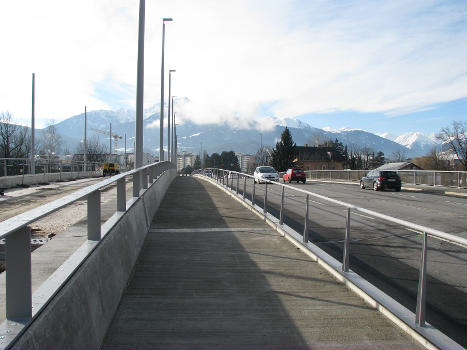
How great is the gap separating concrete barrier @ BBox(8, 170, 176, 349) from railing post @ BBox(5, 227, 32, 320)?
0.12 meters


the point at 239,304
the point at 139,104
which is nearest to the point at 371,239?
the point at 239,304

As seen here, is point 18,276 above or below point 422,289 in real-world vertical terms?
above

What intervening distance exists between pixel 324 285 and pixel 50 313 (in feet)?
13.1

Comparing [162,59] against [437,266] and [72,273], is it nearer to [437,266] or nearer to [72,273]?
[437,266]

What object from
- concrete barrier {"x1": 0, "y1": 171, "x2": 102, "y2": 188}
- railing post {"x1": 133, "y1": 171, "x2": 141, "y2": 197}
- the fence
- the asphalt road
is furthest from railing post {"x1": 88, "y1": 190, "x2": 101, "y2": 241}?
concrete barrier {"x1": 0, "y1": 171, "x2": 102, "y2": 188}

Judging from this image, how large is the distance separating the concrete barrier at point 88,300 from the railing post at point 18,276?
120 mm

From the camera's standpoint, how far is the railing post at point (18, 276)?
2.80 m

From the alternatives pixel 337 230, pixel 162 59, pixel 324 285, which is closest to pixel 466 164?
pixel 162 59

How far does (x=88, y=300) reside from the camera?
3.95m

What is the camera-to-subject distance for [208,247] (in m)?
8.51

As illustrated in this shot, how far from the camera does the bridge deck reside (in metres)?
4.38

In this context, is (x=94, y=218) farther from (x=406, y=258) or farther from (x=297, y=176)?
(x=297, y=176)

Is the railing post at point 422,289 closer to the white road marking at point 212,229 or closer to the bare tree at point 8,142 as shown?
the white road marking at point 212,229

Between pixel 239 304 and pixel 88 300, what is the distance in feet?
6.77
